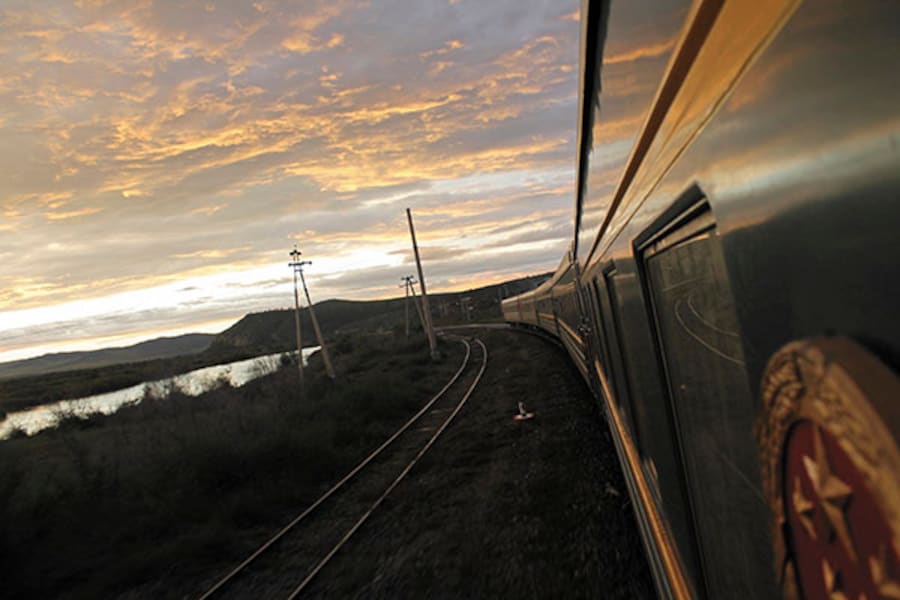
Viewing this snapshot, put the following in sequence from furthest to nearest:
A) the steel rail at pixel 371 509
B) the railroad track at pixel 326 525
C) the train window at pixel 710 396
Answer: the railroad track at pixel 326 525 < the steel rail at pixel 371 509 < the train window at pixel 710 396

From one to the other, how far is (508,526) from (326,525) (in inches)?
118

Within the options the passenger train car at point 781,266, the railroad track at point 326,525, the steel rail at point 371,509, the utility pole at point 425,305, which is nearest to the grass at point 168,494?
the railroad track at point 326,525

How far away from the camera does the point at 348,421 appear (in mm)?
15102

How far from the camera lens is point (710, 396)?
5.33 ft

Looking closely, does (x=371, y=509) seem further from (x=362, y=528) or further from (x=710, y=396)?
(x=710, y=396)

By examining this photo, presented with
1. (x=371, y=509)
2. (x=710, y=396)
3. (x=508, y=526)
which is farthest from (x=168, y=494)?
(x=710, y=396)

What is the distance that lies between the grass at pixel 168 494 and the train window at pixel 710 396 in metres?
7.73

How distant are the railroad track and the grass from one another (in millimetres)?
558

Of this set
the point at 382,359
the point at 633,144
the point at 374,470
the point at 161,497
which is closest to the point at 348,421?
the point at 374,470

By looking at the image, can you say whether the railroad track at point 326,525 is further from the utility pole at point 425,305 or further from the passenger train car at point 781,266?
the utility pole at point 425,305

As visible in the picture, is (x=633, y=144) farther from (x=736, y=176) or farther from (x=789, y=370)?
(x=789, y=370)

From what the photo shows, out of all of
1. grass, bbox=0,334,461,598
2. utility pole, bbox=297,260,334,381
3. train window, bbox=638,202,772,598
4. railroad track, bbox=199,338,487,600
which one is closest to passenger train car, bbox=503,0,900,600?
train window, bbox=638,202,772,598

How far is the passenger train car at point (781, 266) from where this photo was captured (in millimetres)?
592

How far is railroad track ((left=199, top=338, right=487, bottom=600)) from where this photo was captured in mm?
7141
